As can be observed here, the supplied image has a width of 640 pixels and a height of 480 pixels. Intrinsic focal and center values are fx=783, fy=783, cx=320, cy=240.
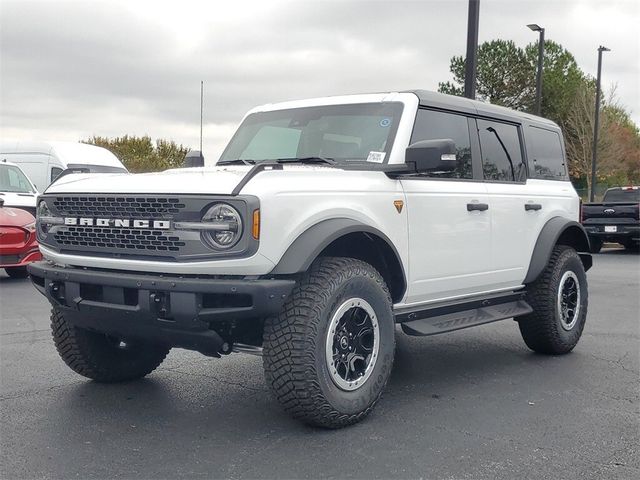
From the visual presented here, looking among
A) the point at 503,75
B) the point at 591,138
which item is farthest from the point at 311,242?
the point at 503,75

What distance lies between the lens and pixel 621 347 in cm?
674

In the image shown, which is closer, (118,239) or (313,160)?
(118,239)

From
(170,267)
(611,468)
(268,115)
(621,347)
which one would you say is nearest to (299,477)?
(170,267)

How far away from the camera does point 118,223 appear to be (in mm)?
4160

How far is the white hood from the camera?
155 inches

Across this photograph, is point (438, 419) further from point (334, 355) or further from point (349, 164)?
point (349, 164)

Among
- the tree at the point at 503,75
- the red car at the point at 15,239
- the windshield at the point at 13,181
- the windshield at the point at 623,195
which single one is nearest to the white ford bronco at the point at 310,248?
the red car at the point at 15,239

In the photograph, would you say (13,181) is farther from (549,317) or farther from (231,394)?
(549,317)

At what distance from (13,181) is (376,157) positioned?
9.25 m

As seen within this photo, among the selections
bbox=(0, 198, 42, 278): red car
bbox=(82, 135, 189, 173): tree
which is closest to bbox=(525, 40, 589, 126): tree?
bbox=(82, 135, 189, 173): tree

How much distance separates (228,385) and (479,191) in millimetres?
2198

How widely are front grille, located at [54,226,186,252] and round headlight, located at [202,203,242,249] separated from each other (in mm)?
158

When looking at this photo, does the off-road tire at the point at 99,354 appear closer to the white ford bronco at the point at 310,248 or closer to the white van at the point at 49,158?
the white ford bronco at the point at 310,248

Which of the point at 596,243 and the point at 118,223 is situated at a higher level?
the point at 118,223
